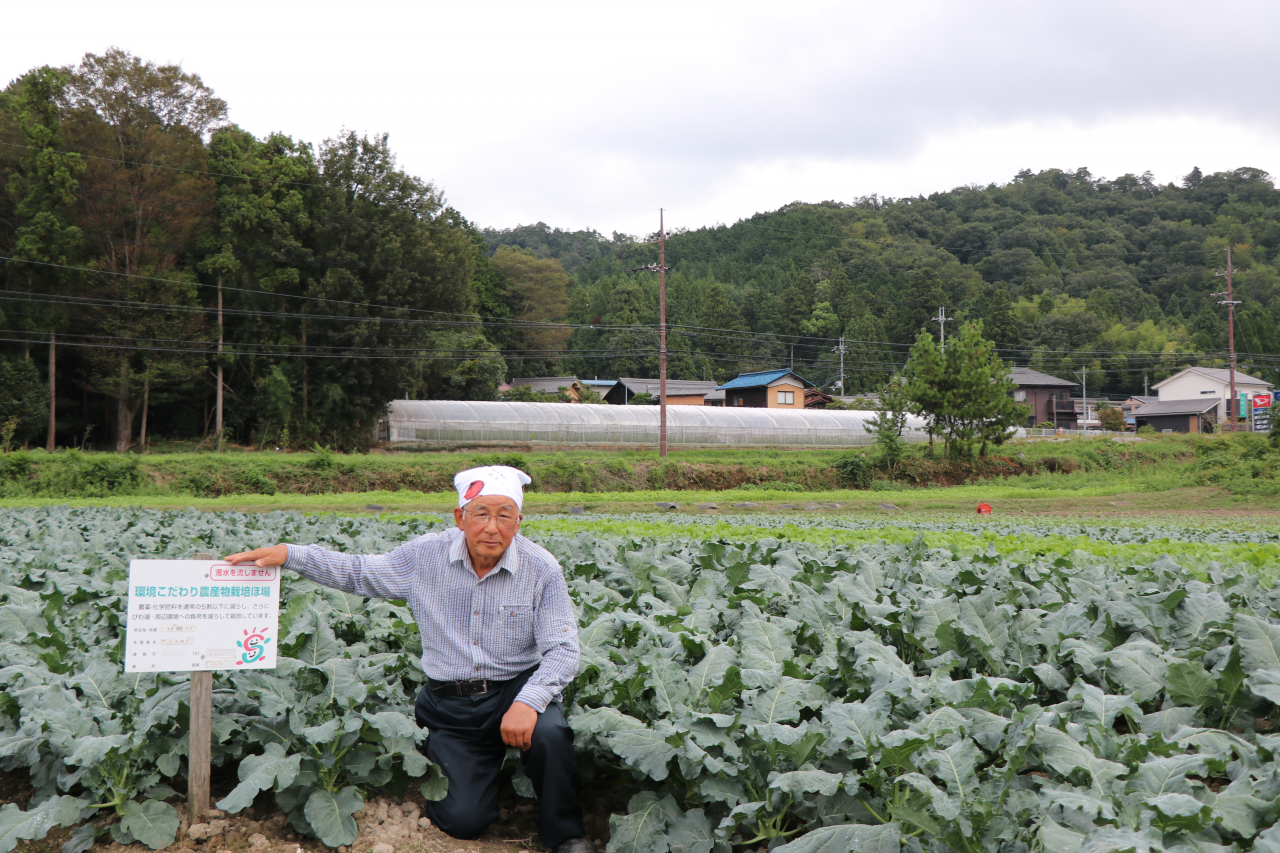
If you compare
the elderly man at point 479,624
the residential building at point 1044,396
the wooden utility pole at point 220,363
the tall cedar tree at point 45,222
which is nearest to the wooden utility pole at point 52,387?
the tall cedar tree at point 45,222

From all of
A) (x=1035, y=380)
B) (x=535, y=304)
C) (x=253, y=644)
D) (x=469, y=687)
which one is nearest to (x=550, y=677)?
(x=469, y=687)

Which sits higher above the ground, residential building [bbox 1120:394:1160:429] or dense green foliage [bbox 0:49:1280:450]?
dense green foliage [bbox 0:49:1280:450]

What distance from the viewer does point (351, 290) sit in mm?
39812

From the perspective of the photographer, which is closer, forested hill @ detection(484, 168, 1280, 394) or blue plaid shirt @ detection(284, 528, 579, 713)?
blue plaid shirt @ detection(284, 528, 579, 713)

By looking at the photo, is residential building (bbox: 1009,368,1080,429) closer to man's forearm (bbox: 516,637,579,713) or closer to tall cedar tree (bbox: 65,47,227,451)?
tall cedar tree (bbox: 65,47,227,451)

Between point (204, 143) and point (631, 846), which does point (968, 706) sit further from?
point (204, 143)

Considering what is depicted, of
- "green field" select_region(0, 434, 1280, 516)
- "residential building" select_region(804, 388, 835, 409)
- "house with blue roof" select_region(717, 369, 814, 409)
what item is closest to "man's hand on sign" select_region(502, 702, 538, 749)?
"green field" select_region(0, 434, 1280, 516)

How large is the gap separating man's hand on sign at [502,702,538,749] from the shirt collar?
0.64 m

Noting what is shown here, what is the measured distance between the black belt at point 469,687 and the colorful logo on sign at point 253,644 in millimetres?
847

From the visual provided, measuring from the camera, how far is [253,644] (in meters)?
3.78

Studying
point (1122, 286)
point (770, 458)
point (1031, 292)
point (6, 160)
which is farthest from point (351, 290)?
point (1122, 286)

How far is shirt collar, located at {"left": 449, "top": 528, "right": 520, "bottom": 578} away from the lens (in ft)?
13.6

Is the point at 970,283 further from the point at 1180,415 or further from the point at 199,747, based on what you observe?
the point at 199,747

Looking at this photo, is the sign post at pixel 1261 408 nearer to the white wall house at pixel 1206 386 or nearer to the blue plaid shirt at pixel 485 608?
the white wall house at pixel 1206 386
